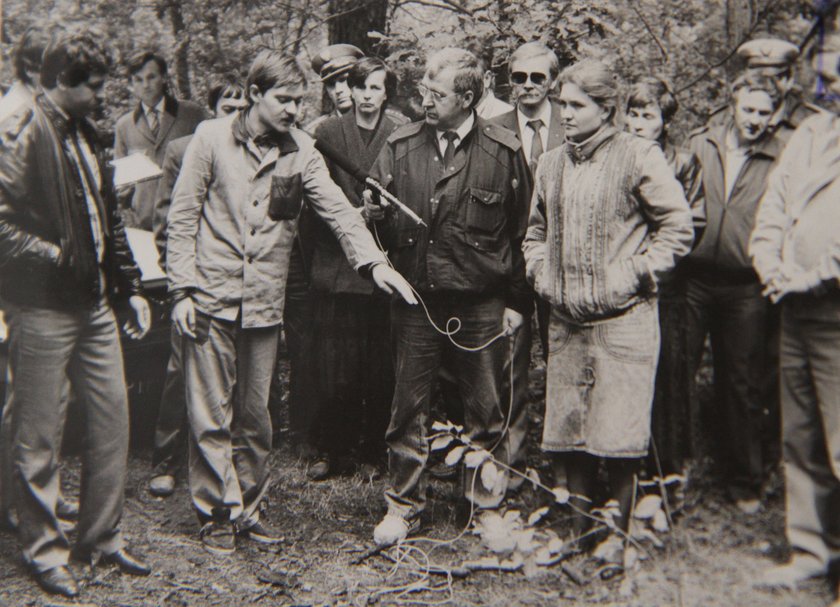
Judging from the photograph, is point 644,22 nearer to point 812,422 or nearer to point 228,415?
point 812,422

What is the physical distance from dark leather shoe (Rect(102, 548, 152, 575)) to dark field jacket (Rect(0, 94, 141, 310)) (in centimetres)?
111

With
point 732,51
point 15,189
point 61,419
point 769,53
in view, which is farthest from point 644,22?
point 61,419

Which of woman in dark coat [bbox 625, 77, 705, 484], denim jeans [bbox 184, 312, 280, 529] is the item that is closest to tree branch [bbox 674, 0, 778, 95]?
woman in dark coat [bbox 625, 77, 705, 484]

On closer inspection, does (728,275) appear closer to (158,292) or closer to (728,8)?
(728,8)

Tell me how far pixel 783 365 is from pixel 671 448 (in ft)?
3.31

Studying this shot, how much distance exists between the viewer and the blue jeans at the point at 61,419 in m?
3.74

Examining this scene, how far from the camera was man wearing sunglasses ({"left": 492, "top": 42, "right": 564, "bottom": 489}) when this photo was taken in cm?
466

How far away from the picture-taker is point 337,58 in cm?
521

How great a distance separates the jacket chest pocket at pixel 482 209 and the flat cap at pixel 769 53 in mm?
1283

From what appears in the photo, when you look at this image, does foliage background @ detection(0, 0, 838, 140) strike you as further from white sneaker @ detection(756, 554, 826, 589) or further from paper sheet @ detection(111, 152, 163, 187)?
white sneaker @ detection(756, 554, 826, 589)

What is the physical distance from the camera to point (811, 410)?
3477mm

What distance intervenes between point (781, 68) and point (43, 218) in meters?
3.18

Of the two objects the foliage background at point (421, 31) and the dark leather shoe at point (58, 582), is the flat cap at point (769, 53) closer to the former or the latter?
the foliage background at point (421, 31)

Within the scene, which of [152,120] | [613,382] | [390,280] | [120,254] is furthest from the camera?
[152,120]
